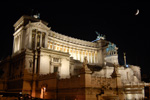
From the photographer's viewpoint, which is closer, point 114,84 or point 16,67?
point 114,84

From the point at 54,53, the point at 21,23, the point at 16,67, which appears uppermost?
the point at 21,23

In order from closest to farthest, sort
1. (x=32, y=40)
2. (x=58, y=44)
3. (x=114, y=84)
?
(x=114, y=84)
(x=32, y=40)
(x=58, y=44)

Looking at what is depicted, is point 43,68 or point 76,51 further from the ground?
point 76,51

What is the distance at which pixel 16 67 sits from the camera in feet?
153

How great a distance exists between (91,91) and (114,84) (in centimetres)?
707

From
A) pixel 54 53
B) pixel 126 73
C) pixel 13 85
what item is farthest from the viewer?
pixel 126 73

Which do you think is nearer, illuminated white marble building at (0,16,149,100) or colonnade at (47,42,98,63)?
illuminated white marble building at (0,16,149,100)

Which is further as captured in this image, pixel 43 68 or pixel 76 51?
pixel 76 51

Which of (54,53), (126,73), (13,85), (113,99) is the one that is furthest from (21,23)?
(113,99)

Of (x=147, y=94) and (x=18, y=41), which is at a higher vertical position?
(x=18, y=41)

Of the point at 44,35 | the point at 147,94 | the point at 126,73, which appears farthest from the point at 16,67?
the point at 147,94

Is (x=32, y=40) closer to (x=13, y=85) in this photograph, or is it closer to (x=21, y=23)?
(x=21, y=23)

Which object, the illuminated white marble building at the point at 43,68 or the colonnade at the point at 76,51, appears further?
the colonnade at the point at 76,51

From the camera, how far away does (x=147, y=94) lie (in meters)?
46.4
